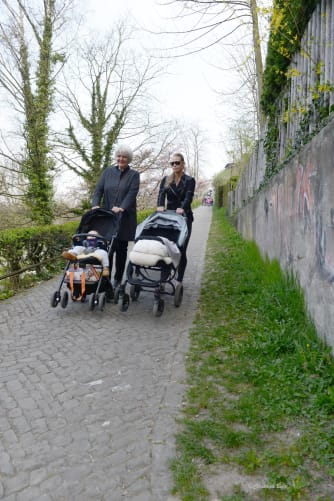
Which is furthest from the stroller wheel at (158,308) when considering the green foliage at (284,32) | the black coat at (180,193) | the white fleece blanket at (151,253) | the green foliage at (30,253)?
the green foliage at (284,32)

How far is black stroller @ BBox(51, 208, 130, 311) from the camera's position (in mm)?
5176

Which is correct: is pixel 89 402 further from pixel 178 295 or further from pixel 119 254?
pixel 119 254

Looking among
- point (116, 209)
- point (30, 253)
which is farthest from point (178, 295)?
point (30, 253)

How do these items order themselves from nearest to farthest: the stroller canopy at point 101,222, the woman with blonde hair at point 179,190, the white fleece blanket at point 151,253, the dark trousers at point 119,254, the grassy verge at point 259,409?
the grassy verge at point 259,409, the white fleece blanket at point 151,253, the stroller canopy at point 101,222, the dark trousers at point 119,254, the woman with blonde hair at point 179,190

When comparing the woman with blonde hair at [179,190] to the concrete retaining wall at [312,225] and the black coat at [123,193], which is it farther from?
A: the concrete retaining wall at [312,225]

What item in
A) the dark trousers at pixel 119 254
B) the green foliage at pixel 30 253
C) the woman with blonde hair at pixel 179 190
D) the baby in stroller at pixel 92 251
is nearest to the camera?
the baby in stroller at pixel 92 251

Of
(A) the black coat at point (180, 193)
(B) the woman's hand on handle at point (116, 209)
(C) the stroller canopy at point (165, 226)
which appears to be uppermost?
(A) the black coat at point (180, 193)

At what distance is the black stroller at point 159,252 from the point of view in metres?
5.03

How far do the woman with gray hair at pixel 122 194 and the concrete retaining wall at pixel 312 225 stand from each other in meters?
2.17

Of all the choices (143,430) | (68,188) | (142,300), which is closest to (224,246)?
(142,300)

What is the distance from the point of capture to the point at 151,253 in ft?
16.4

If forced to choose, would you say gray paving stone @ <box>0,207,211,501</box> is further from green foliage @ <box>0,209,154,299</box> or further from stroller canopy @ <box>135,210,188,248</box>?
green foliage @ <box>0,209,154,299</box>

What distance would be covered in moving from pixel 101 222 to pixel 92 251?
814mm

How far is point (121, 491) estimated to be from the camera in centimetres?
222
